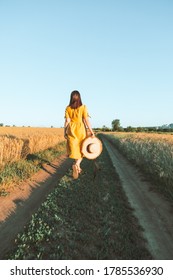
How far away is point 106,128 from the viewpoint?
519 feet

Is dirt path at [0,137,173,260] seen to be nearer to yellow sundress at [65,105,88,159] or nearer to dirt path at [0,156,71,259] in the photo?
dirt path at [0,156,71,259]

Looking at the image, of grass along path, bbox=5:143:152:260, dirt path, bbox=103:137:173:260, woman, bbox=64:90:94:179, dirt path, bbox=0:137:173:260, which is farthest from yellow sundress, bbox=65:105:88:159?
dirt path, bbox=103:137:173:260

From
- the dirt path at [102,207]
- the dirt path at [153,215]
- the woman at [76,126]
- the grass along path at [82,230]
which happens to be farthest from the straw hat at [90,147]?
the dirt path at [153,215]

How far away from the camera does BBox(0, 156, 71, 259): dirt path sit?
558 centimetres

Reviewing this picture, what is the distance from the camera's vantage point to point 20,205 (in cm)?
750

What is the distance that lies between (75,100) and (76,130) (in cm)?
93

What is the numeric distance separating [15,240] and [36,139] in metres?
13.8

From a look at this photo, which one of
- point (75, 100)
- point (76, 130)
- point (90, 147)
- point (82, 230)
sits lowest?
point (82, 230)

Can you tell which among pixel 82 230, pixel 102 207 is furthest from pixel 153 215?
pixel 82 230

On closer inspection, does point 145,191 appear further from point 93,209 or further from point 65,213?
point 65,213

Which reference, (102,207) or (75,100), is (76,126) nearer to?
(75,100)

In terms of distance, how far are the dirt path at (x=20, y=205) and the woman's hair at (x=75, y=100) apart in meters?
2.77

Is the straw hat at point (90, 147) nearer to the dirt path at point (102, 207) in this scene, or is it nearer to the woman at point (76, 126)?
the woman at point (76, 126)
